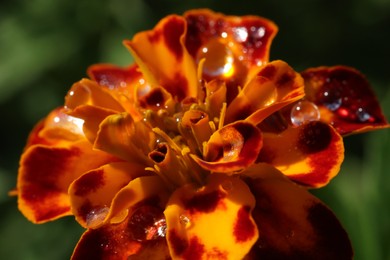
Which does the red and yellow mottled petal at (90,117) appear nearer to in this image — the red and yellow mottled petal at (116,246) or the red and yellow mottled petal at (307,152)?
the red and yellow mottled petal at (116,246)

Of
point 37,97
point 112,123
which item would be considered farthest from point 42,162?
point 37,97

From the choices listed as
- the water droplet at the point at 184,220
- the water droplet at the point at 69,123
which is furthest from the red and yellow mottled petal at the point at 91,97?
the water droplet at the point at 184,220

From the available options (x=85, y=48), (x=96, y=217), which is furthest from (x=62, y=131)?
(x=85, y=48)

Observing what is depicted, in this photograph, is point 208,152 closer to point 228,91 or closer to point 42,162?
point 228,91

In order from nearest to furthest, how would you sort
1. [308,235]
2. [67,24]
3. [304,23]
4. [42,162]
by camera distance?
[308,235] < [42,162] < [67,24] < [304,23]

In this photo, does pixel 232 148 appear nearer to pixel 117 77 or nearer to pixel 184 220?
pixel 184 220

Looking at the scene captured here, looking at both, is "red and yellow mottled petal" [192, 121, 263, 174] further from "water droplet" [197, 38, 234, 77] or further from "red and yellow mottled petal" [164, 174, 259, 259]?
"water droplet" [197, 38, 234, 77]
